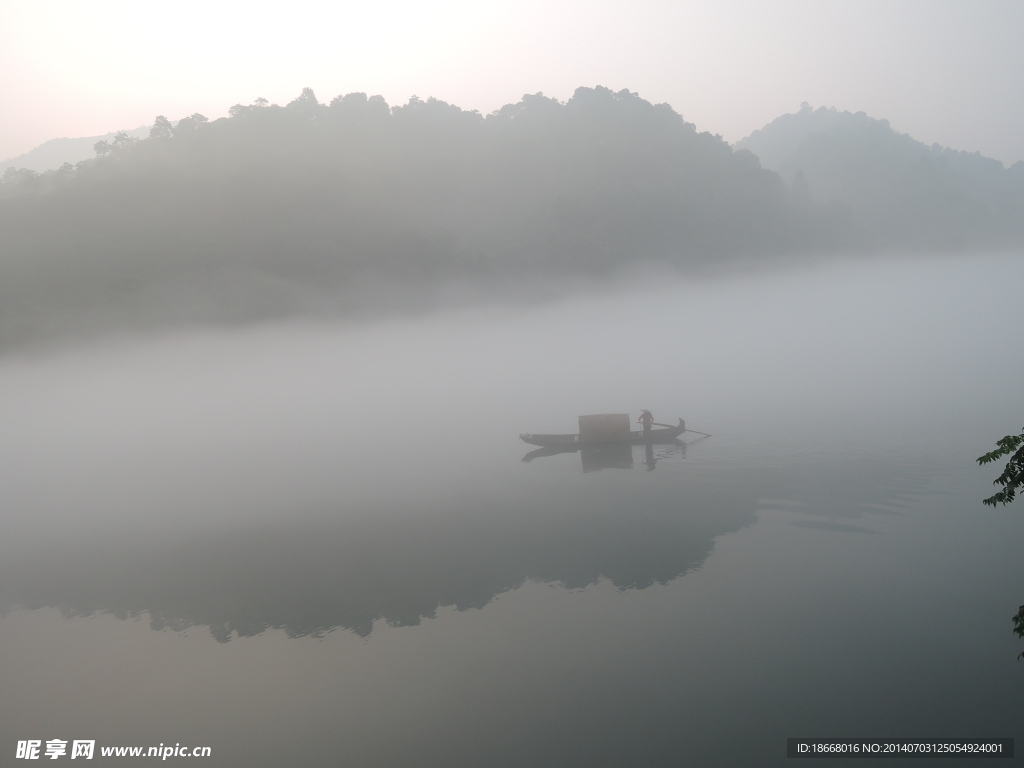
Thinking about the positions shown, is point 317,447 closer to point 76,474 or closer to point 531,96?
point 76,474

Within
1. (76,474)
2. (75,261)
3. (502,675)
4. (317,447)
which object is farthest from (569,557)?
(75,261)

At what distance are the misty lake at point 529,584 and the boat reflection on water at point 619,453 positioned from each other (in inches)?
A: 16.3

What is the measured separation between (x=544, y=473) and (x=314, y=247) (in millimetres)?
104222

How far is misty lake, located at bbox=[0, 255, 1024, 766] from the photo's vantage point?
49.5 feet

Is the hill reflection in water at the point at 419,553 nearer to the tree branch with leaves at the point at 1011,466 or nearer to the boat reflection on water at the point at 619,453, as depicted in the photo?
the boat reflection on water at the point at 619,453

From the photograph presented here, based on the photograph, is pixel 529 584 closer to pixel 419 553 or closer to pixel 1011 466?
pixel 419 553

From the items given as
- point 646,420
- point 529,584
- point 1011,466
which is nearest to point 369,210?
point 646,420

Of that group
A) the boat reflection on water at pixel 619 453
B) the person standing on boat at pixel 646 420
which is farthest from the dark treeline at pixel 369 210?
the person standing on boat at pixel 646 420

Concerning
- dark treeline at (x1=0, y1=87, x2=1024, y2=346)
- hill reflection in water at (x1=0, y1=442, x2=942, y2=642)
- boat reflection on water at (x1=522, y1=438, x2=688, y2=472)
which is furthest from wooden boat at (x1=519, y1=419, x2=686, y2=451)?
dark treeline at (x1=0, y1=87, x2=1024, y2=346)

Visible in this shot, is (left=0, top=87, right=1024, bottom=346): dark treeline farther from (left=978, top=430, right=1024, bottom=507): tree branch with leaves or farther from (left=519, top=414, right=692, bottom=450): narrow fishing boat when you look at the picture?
(left=978, top=430, right=1024, bottom=507): tree branch with leaves

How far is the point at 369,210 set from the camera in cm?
Result: 13288

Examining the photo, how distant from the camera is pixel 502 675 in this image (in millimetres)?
16938

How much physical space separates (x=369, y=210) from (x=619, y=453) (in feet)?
364

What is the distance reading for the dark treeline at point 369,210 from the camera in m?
103
